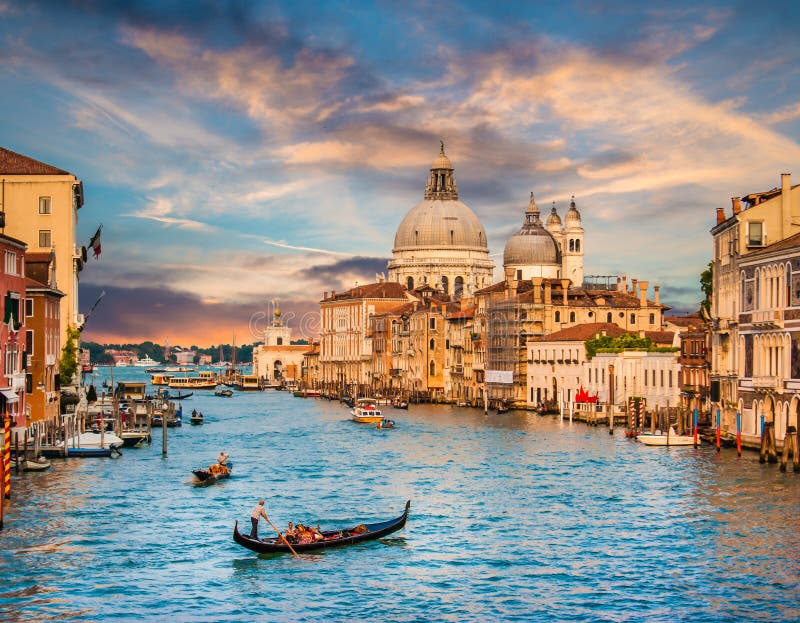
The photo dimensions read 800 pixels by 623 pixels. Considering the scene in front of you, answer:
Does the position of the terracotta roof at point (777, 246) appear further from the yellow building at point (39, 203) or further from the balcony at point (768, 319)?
the yellow building at point (39, 203)

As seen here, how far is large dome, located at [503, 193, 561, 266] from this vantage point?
130375mm

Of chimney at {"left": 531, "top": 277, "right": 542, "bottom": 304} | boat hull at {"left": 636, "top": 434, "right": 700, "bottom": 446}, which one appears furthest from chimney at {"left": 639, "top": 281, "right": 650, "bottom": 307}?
boat hull at {"left": 636, "top": 434, "right": 700, "bottom": 446}

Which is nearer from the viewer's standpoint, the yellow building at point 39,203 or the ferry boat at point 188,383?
the yellow building at point 39,203

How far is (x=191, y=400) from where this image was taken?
111m

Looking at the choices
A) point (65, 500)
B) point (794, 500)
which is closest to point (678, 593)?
point (794, 500)

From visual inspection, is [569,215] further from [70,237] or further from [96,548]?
[96,548]

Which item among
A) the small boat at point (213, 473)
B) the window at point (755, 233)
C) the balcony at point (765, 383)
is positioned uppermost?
the window at point (755, 233)

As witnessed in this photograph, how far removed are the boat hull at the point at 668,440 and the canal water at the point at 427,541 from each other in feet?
2.64

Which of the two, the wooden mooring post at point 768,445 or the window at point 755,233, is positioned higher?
the window at point 755,233

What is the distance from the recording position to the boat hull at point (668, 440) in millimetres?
48766

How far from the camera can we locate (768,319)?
4028 centimetres

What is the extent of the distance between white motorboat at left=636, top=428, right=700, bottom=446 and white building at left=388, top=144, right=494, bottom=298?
92.1 metres

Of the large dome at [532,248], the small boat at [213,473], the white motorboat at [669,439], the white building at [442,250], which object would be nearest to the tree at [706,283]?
the white motorboat at [669,439]

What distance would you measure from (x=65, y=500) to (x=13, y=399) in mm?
5801
